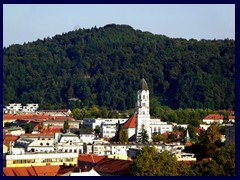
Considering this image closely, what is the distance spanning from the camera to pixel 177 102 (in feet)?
261

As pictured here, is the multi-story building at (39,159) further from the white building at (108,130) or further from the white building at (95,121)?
the white building at (95,121)

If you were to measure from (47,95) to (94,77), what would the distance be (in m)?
7.44

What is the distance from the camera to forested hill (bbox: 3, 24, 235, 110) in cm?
8206

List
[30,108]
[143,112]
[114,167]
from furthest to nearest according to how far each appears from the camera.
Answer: [30,108] → [143,112] → [114,167]

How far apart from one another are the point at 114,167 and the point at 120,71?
2726 inches

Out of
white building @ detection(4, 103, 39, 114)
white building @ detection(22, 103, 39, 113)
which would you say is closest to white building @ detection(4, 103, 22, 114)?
white building @ detection(4, 103, 39, 114)

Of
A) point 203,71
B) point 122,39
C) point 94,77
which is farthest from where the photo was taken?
point 122,39

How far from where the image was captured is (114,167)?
24141mm

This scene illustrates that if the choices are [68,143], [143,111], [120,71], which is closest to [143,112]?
[143,111]

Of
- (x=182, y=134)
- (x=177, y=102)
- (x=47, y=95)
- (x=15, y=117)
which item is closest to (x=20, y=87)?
(x=47, y=95)

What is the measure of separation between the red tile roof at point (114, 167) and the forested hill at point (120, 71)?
171 feet

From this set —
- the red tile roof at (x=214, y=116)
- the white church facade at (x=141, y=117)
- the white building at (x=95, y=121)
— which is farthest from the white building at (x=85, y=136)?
the red tile roof at (x=214, y=116)

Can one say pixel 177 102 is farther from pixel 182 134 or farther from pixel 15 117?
pixel 182 134

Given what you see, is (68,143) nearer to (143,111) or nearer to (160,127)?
(143,111)
